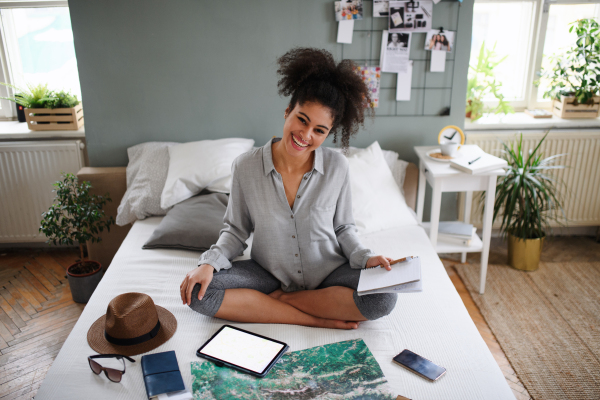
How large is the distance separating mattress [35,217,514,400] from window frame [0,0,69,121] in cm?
164

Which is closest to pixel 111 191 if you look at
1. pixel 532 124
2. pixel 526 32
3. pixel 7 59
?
pixel 7 59

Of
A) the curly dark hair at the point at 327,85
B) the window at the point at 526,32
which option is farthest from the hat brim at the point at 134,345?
the window at the point at 526,32

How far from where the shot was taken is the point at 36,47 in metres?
2.89

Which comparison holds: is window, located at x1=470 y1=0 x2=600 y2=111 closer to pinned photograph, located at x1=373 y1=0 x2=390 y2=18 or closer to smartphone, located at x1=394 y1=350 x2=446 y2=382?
pinned photograph, located at x1=373 y1=0 x2=390 y2=18

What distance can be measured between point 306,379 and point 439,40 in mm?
1960

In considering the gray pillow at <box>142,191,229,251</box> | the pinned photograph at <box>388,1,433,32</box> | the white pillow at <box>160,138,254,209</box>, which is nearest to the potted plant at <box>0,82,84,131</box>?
the white pillow at <box>160,138,254,209</box>

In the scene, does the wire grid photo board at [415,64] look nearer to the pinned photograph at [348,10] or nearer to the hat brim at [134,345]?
the pinned photograph at [348,10]

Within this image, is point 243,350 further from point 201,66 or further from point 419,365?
point 201,66

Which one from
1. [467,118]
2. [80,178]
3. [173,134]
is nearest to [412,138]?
[467,118]

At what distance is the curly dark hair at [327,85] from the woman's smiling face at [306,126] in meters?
0.02

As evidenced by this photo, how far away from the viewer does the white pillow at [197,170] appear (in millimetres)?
2270

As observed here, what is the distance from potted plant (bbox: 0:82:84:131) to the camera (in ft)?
8.82

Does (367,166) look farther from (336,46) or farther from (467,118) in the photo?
(467,118)

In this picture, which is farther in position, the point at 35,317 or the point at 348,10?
the point at 348,10
